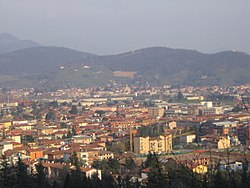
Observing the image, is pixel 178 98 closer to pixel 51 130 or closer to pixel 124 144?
pixel 51 130

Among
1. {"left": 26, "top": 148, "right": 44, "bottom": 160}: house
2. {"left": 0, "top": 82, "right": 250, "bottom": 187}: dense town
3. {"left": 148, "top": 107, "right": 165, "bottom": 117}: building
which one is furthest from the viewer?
{"left": 148, "top": 107, "right": 165, "bottom": 117}: building

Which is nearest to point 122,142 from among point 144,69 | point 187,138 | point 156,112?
point 187,138

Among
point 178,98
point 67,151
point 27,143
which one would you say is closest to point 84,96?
point 178,98

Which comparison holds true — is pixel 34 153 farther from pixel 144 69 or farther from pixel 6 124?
pixel 144 69

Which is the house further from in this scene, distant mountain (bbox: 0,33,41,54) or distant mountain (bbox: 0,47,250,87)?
distant mountain (bbox: 0,33,41,54)

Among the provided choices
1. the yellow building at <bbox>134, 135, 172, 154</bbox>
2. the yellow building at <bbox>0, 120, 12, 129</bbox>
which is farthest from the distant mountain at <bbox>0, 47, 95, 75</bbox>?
the yellow building at <bbox>134, 135, 172, 154</bbox>
